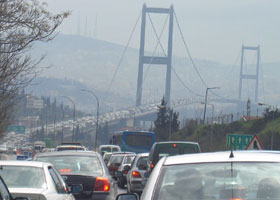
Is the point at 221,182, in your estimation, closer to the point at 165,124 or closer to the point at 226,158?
the point at 226,158

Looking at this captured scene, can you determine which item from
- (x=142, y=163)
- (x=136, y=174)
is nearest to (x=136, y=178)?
(x=136, y=174)

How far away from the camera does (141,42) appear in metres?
136

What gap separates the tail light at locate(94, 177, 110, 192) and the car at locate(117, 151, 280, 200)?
6398 millimetres

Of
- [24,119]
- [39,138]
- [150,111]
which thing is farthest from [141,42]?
[24,119]

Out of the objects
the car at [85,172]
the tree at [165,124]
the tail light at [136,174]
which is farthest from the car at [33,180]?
the tree at [165,124]

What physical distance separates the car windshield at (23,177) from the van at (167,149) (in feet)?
31.4

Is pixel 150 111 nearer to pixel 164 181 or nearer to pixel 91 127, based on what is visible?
pixel 91 127

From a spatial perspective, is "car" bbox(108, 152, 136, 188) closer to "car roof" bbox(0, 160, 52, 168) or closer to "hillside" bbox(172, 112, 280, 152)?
"car roof" bbox(0, 160, 52, 168)

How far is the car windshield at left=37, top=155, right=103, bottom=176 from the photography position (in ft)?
40.3

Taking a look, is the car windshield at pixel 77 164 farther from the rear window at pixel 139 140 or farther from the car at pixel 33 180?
the rear window at pixel 139 140

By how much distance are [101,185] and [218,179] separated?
268 inches

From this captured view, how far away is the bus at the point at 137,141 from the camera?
4509cm

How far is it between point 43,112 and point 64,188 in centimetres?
16479

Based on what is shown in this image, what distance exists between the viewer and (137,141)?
4569cm
